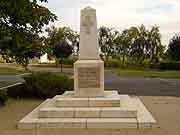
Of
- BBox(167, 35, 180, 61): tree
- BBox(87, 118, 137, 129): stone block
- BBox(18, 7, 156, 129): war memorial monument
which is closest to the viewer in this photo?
BBox(87, 118, 137, 129): stone block

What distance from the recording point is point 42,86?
16.8m

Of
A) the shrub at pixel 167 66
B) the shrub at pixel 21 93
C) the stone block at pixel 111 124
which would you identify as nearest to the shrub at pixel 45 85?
the shrub at pixel 21 93

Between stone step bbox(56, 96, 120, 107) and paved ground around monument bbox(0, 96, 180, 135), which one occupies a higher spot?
stone step bbox(56, 96, 120, 107)

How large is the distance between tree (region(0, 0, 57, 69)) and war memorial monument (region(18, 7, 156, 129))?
1.77 m

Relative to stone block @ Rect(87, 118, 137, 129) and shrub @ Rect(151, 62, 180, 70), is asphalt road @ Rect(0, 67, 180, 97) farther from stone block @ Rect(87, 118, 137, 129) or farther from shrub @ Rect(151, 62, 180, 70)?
shrub @ Rect(151, 62, 180, 70)

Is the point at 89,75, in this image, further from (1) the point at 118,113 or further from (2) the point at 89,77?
(1) the point at 118,113

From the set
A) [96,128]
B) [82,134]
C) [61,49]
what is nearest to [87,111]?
[96,128]

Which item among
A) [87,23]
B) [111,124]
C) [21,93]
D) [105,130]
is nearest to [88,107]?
[111,124]

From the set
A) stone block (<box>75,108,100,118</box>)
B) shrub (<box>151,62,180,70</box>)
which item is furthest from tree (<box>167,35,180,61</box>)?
stone block (<box>75,108,100,118</box>)

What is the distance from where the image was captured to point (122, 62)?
207ft

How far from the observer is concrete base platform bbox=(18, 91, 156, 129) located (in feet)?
32.2

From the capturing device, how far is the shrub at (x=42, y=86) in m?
16.8

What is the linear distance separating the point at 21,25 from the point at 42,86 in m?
3.69

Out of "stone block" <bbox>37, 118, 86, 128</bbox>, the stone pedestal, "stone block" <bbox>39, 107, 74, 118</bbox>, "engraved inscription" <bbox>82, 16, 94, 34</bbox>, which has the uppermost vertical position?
"engraved inscription" <bbox>82, 16, 94, 34</bbox>
